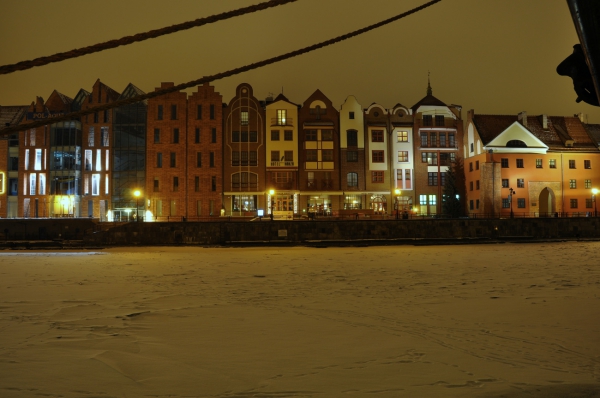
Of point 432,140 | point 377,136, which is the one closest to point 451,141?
point 432,140

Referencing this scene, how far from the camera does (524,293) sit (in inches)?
619

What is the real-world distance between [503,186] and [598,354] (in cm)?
5504

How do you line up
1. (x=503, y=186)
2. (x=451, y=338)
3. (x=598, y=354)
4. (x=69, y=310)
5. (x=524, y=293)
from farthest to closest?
(x=503, y=186)
(x=524, y=293)
(x=69, y=310)
(x=451, y=338)
(x=598, y=354)

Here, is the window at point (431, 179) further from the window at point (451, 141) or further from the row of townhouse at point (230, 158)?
the window at point (451, 141)

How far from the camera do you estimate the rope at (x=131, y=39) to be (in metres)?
2.60

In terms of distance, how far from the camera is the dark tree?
61.3 metres

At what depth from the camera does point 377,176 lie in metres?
63.1

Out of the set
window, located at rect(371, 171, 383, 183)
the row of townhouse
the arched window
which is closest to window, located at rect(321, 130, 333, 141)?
the row of townhouse

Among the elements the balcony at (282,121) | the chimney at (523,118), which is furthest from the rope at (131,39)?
the chimney at (523,118)

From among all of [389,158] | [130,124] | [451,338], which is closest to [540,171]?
Answer: [389,158]

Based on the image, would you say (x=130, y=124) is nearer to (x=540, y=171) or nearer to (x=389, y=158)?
(x=389, y=158)

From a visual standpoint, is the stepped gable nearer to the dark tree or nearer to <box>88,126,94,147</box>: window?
the dark tree

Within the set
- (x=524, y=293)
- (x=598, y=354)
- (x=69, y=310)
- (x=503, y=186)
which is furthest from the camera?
(x=503, y=186)

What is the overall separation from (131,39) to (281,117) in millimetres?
60162
